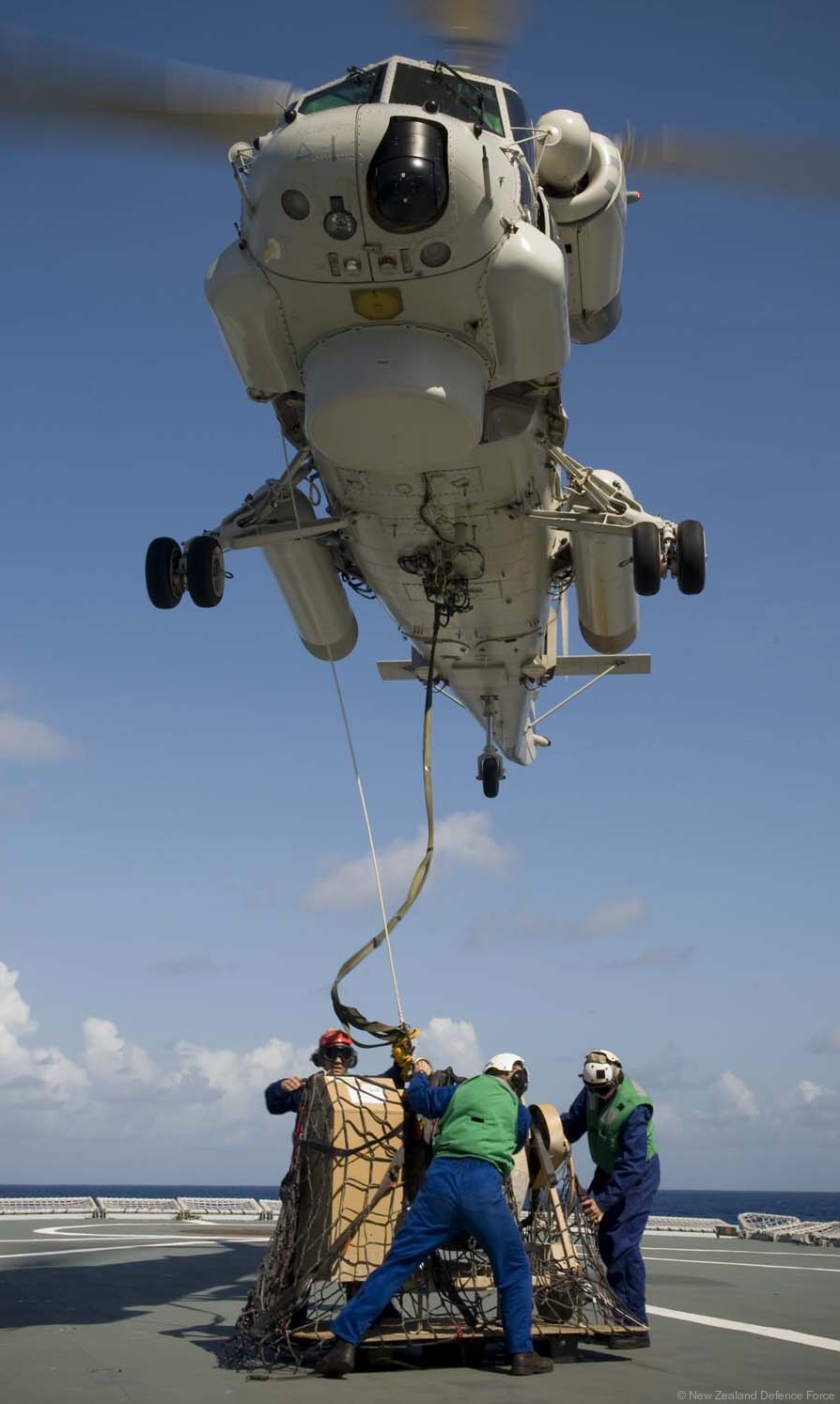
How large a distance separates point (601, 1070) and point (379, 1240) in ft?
5.64

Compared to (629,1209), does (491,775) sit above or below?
above

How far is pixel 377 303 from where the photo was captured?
9180 mm

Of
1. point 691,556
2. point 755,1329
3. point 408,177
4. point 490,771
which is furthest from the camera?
point 490,771

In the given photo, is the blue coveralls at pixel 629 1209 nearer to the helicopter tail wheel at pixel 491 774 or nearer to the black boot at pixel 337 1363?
the black boot at pixel 337 1363

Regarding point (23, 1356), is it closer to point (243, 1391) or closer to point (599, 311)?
point (243, 1391)

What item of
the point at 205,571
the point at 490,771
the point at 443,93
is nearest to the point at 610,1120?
the point at 205,571

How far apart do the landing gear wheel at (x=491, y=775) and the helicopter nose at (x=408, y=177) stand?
33.2ft

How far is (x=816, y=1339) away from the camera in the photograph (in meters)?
7.38

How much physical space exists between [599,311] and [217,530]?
4.11 meters

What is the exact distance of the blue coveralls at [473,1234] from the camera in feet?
20.5

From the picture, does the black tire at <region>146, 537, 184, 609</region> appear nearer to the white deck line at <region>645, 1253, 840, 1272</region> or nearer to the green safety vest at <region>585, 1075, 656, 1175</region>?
the green safety vest at <region>585, 1075, 656, 1175</region>

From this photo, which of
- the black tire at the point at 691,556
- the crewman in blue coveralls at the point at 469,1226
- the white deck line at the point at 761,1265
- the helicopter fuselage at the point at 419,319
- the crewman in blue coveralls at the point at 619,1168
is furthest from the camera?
→ the white deck line at the point at 761,1265

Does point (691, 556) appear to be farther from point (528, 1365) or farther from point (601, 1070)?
point (528, 1365)

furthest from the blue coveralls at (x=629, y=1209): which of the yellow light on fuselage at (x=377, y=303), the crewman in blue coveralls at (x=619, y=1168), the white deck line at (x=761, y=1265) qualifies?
the yellow light on fuselage at (x=377, y=303)
